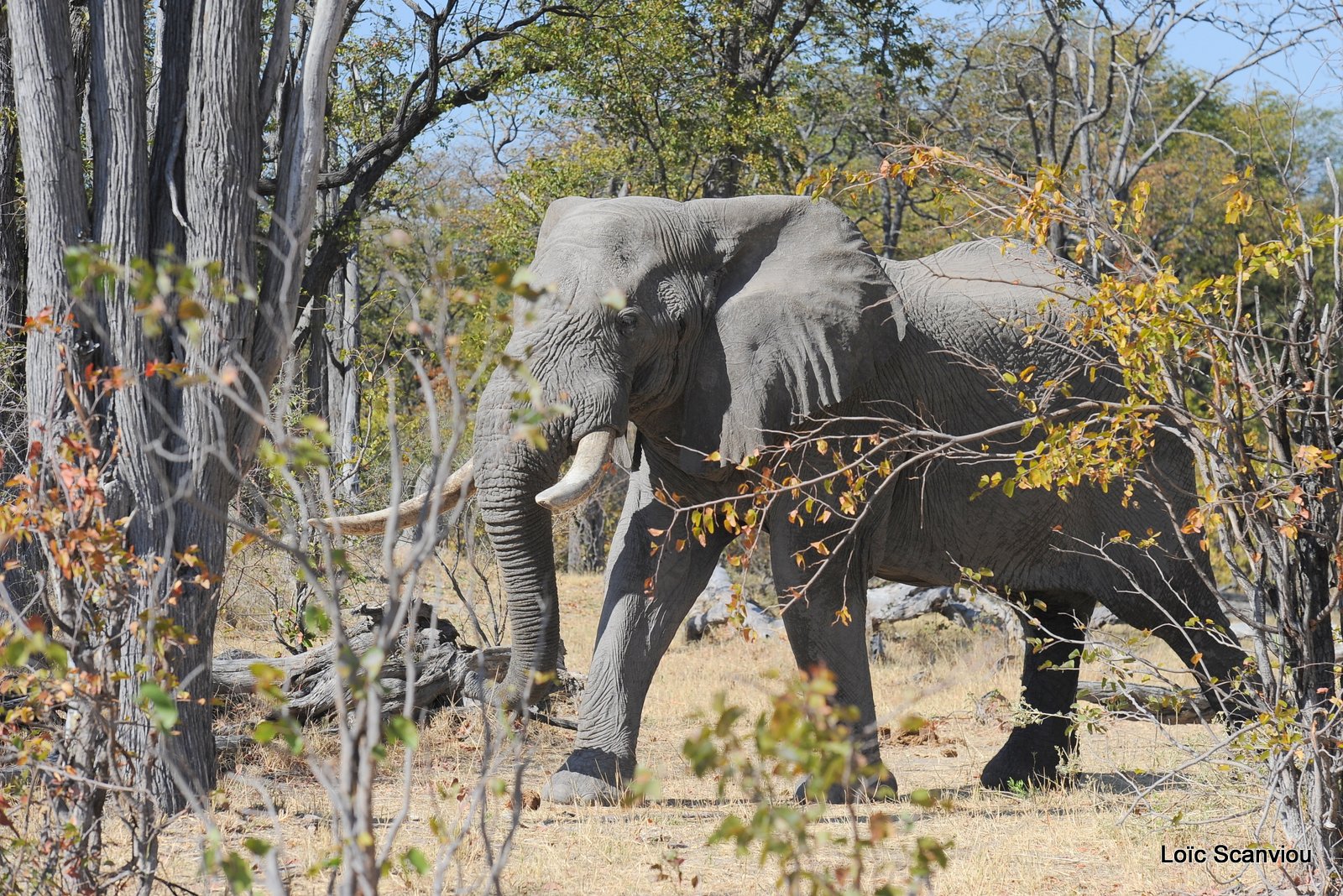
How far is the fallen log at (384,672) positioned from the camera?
798 cm

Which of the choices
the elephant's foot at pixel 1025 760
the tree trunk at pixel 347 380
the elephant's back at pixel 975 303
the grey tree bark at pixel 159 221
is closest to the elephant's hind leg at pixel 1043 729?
the elephant's foot at pixel 1025 760

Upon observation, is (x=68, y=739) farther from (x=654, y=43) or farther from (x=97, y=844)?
(x=654, y=43)

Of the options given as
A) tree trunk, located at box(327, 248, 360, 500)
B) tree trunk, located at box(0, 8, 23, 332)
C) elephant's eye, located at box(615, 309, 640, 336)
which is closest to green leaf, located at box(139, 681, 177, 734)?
elephant's eye, located at box(615, 309, 640, 336)

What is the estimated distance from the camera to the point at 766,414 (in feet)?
21.4

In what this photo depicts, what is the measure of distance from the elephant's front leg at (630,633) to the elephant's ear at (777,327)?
1.61ft

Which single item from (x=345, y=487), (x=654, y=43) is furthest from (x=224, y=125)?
(x=654, y=43)

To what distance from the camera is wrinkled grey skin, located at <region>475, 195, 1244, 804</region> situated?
631cm

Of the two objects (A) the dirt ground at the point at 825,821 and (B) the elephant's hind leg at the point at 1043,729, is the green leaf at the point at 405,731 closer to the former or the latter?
(A) the dirt ground at the point at 825,821

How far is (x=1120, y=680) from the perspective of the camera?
5.16 meters

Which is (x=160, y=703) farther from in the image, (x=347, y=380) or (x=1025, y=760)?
(x=347, y=380)

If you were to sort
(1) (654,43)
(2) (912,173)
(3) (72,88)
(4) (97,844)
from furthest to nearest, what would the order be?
(1) (654,43), (3) (72,88), (2) (912,173), (4) (97,844)

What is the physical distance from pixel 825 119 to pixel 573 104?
24.0 feet

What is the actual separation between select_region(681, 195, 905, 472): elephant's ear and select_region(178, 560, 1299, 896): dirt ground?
4.28 ft

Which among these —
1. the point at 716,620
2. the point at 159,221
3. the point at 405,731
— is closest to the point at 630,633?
the point at 159,221
